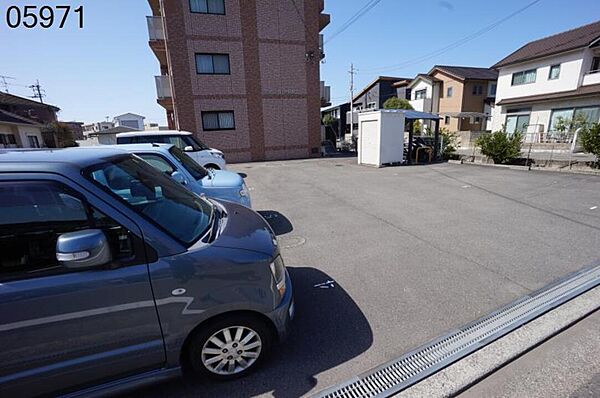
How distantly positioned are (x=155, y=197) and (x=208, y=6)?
16.7m

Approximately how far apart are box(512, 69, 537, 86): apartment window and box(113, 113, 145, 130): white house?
67.0 m

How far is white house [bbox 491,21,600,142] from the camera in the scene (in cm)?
1622

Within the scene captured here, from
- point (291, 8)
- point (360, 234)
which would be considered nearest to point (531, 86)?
point (291, 8)

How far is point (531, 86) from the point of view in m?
19.2

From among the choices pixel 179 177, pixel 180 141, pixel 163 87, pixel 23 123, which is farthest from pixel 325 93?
pixel 23 123

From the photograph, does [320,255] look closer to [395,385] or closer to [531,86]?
[395,385]

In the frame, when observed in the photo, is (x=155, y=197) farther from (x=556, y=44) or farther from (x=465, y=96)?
(x=465, y=96)

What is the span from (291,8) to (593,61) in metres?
18.2

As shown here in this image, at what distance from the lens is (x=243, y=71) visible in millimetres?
15992

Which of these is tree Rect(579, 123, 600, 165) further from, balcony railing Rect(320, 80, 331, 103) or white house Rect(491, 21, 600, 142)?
balcony railing Rect(320, 80, 331, 103)

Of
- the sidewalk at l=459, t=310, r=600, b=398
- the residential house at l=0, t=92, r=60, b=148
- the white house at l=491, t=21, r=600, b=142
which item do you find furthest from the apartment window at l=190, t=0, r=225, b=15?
the residential house at l=0, t=92, r=60, b=148

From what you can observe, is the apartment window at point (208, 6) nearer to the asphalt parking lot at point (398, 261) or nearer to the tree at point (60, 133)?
the asphalt parking lot at point (398, 261)

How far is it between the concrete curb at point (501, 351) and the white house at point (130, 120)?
72.7m

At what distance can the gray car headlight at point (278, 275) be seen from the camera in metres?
2.08
